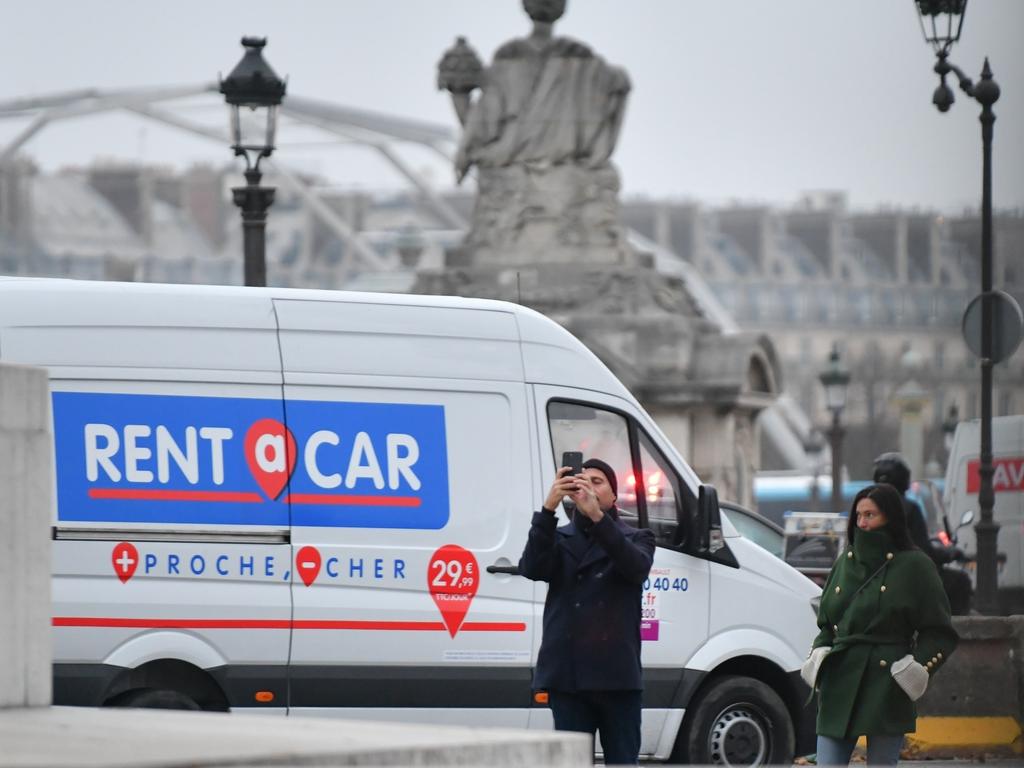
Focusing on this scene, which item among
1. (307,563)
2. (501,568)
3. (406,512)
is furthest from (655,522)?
(307,563)

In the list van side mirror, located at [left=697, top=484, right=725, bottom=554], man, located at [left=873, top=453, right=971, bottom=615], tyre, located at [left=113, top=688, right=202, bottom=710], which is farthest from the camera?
man, located at [left=873, top=453, right=971, bottom=615]

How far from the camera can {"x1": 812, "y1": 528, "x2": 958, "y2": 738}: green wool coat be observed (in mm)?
9398

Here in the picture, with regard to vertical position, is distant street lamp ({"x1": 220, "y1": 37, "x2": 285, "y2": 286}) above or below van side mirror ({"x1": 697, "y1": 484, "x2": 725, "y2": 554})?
above

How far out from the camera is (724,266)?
495ft

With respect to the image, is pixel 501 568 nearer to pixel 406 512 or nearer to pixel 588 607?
pixel 406 512

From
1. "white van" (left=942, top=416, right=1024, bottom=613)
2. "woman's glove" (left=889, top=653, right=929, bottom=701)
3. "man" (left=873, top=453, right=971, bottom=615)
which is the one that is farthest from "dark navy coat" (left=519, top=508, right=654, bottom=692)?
"white van" (left=942, top=416, right=1024, bottom=613)

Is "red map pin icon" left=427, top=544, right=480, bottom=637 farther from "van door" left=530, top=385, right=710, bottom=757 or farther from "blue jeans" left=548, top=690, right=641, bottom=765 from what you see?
"blue jeans" left=548, top=690, right=641, bottom=765

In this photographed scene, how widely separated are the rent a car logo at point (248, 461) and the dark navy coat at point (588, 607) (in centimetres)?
186

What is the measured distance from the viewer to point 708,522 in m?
11.8

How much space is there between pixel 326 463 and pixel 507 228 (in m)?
20.7

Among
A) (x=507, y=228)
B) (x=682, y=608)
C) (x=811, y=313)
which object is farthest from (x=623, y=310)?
(x=811, y=313)

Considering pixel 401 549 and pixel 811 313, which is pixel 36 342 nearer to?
pixel 401 549

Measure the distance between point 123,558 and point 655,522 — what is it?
2.55 meters

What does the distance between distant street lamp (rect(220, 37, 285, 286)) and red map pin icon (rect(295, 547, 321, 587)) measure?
597 centimetres
